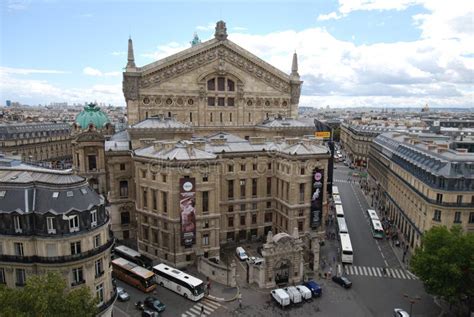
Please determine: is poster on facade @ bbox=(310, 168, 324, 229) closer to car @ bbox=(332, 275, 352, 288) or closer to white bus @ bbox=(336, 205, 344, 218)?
car @ bbox=(332, 275, 352, 288)

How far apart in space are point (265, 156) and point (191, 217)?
2030 cm

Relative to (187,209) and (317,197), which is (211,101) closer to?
(187,209)

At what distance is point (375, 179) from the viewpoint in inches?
4638

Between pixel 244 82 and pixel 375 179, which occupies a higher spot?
pixel 244 82

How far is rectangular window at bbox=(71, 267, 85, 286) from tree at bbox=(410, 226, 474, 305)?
40.2m

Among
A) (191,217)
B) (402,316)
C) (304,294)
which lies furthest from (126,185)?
(402,316)

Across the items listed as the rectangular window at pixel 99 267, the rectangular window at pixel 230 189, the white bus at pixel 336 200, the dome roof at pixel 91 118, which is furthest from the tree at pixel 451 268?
the dome roof at pixel 91 118

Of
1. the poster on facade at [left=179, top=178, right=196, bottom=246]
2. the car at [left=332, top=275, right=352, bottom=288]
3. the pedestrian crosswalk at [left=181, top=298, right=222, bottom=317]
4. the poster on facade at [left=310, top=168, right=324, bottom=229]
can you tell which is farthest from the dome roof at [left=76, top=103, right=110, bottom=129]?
the car at [left=332, top=275, right=352, bottom=288]

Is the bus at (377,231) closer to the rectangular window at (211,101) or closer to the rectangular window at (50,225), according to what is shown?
the rectangular window at (211,101)

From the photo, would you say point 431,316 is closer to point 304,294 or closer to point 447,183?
point 304,294

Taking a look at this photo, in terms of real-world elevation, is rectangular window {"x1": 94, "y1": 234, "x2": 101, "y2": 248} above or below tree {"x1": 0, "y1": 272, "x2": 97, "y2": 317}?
above

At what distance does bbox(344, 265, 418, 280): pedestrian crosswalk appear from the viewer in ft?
198

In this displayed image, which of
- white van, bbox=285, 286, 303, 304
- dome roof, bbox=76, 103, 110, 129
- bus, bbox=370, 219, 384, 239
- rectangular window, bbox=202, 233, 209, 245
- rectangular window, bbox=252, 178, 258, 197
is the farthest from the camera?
dome roof, bbox=76, 103, 110, 129

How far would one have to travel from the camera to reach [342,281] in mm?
56656
